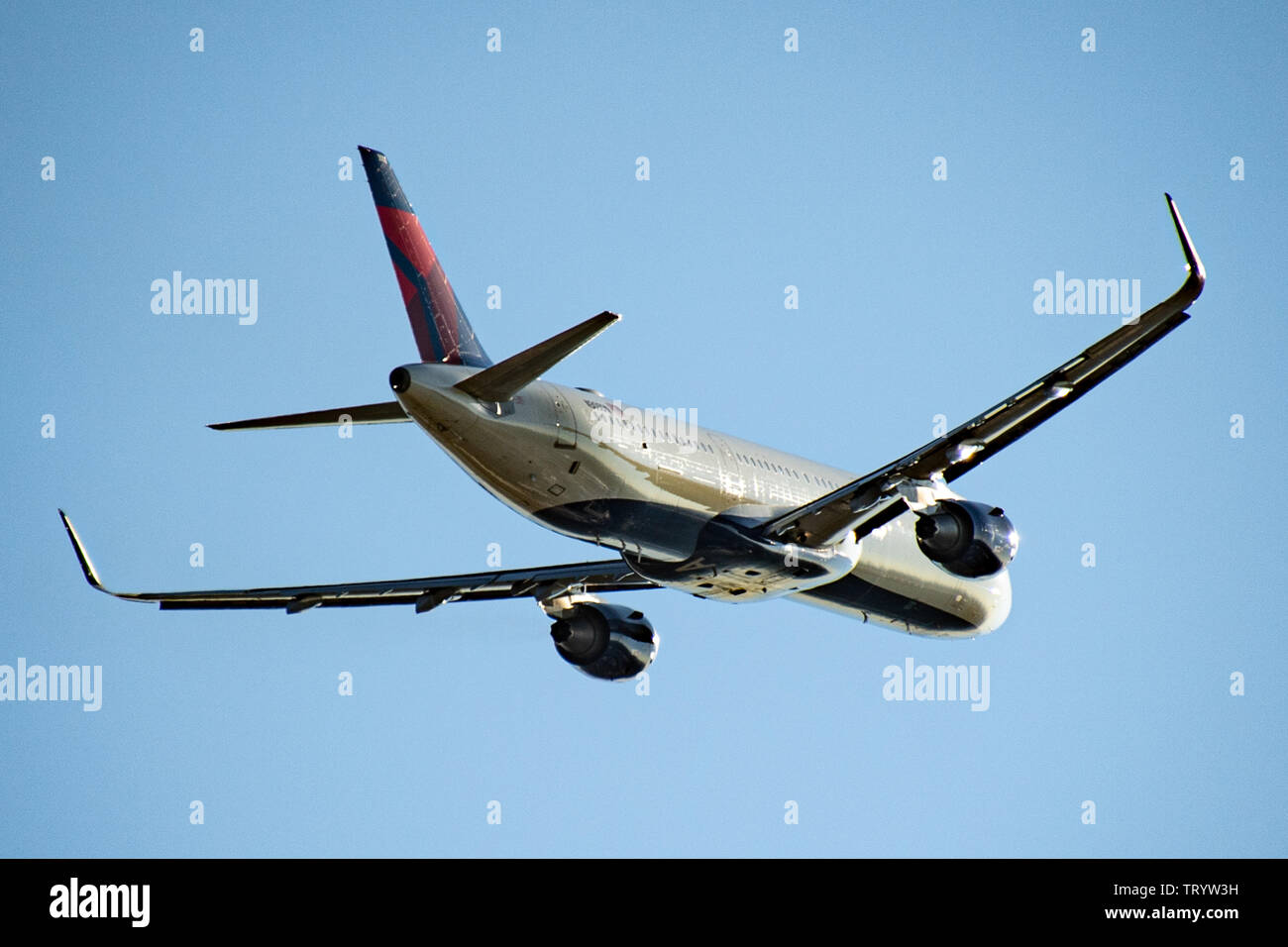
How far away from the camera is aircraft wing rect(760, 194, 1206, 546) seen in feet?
91.6

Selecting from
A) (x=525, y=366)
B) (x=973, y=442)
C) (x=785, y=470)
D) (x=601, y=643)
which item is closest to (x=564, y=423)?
(x=525, y=366)

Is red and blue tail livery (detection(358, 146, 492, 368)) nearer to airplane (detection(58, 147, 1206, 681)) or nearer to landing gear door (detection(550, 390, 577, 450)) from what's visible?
airplane (detection(58, 147, 1206, 681))

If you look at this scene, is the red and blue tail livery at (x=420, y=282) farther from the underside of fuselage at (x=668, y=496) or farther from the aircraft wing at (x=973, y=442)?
the aircraft wing at (x=973, y=442)

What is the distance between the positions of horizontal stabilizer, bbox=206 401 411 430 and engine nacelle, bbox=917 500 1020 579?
9471 millimetres

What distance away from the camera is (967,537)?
30.5m

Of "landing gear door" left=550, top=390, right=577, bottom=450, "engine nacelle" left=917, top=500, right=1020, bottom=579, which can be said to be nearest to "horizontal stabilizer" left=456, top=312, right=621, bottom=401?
"landing gear door" left=550, top=390, right=577, bottom=450

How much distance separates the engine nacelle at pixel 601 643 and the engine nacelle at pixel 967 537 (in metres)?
7.84

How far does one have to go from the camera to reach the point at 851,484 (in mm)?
31266

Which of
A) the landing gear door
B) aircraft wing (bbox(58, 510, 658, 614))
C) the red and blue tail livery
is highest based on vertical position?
the red and blue tail livery

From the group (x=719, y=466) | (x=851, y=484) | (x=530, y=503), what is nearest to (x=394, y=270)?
(x=530, y=503)

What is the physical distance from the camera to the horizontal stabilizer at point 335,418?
26.8 meters

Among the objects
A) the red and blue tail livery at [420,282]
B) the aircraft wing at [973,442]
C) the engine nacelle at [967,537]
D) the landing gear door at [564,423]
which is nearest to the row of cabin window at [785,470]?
the aircraft wing at [973,442]

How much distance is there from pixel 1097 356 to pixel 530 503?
9.79 meters
